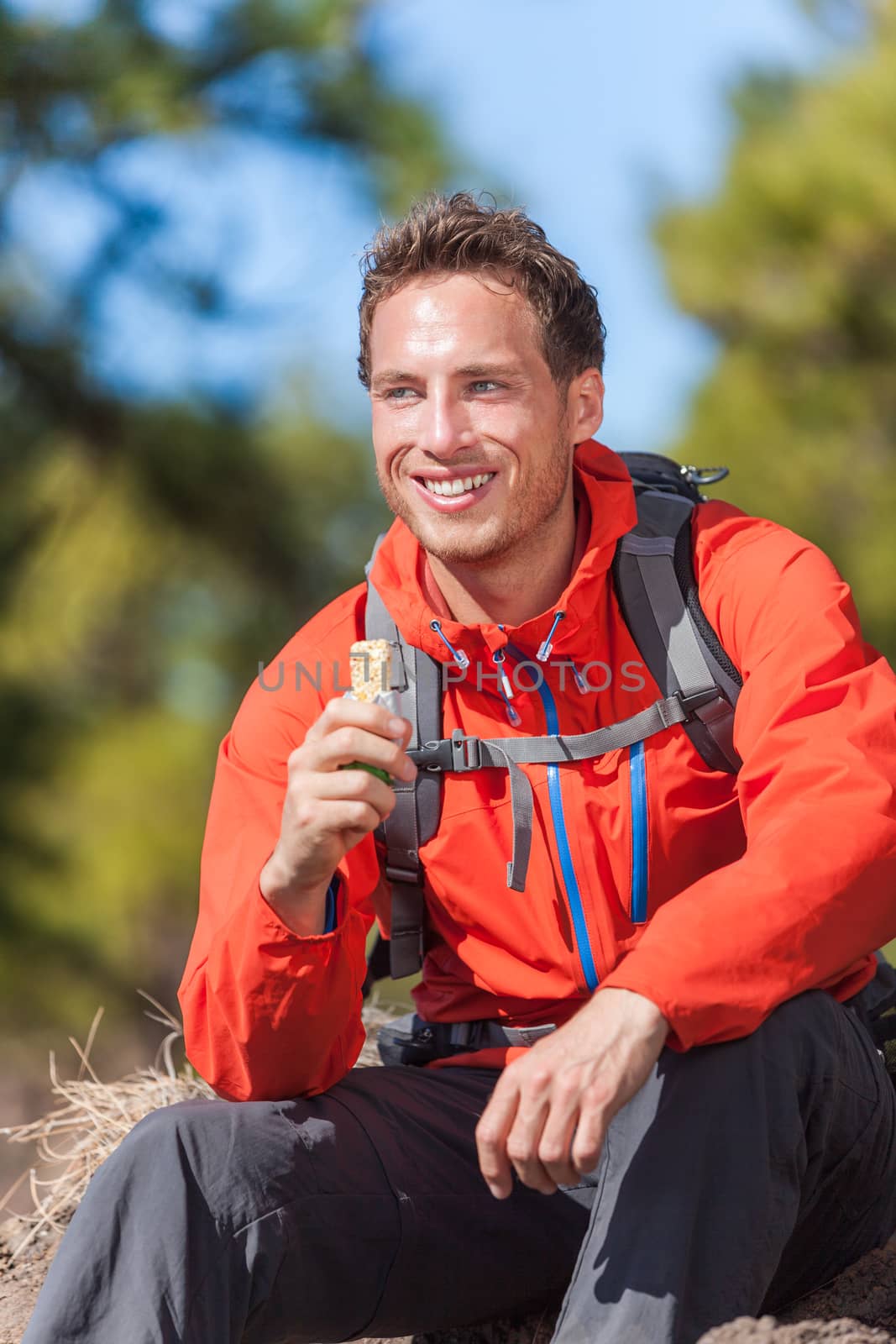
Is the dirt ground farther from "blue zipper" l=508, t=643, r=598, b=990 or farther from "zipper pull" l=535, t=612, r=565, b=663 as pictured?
"zipper pull" l=535, t=612, r=565, b=663

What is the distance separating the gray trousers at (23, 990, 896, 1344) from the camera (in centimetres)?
162

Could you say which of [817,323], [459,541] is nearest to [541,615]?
[459,541]

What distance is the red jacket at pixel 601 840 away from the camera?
171cm

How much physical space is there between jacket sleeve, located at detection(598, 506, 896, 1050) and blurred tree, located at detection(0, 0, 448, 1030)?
619 centimetres

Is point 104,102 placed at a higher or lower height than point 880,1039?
higher

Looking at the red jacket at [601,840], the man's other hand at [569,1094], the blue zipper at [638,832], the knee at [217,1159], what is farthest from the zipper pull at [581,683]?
the knee at [217,1159]

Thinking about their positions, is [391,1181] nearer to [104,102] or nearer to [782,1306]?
[782,1306]

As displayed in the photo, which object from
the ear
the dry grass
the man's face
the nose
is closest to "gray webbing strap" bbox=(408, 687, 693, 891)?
the man's face

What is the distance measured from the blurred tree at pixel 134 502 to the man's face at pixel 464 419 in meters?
5.55

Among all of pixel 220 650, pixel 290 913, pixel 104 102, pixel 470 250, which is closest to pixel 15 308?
pixel 104 102

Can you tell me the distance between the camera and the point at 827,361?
958 centimetres

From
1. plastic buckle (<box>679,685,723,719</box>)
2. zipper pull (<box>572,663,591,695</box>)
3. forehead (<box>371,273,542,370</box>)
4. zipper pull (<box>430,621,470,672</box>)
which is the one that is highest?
forehead (<box>371,273,542,370</box>)

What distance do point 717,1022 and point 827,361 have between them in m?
8.59

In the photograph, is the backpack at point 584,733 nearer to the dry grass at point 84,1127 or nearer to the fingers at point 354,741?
the fingers at point 354,741
